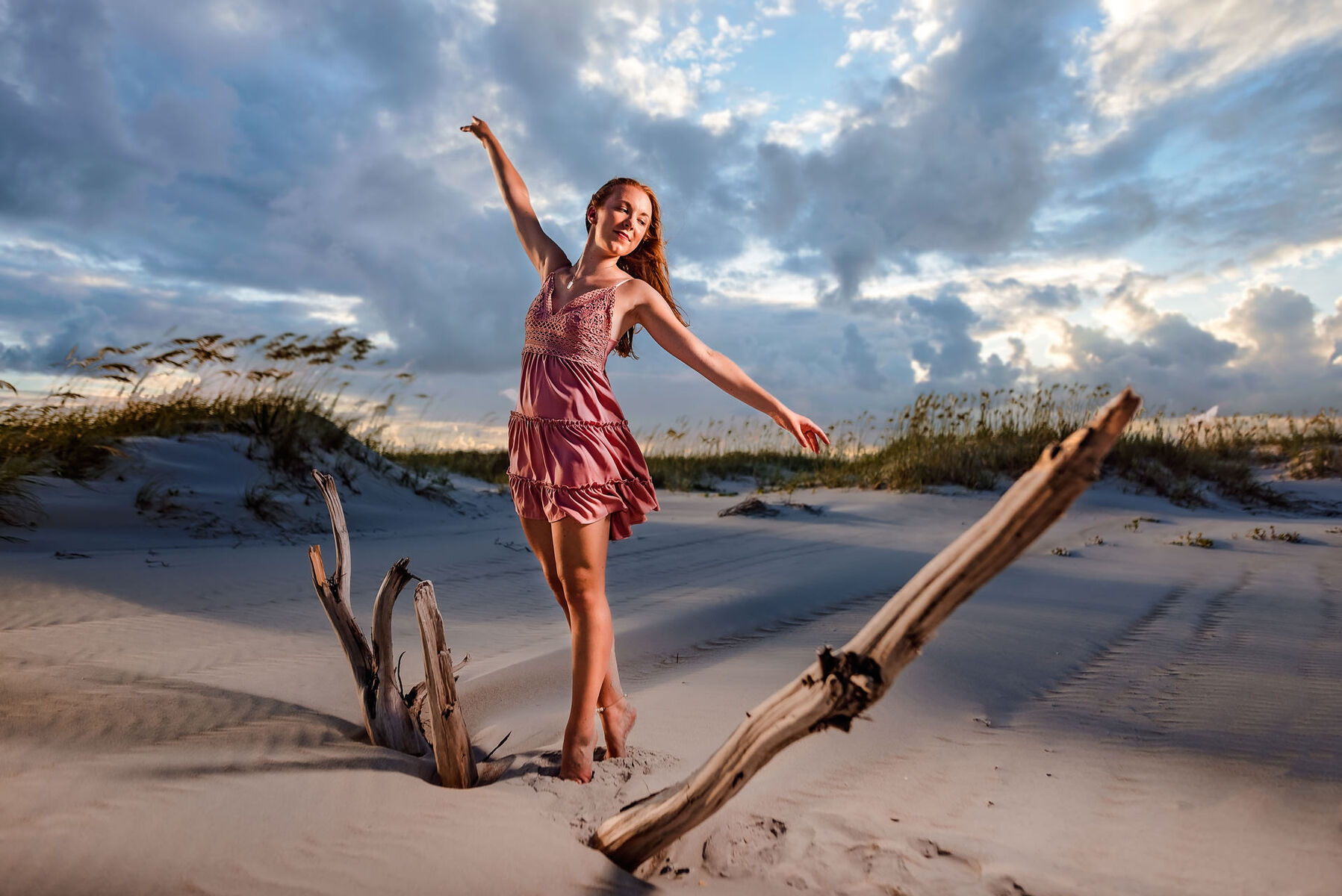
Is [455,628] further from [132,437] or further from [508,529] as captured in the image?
[132,437]

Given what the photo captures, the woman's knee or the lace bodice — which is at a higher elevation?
the lace bodice

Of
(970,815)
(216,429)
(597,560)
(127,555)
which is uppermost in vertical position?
(216,429)

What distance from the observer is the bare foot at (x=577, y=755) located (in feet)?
8.45

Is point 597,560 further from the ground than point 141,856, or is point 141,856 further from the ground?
point 597,560

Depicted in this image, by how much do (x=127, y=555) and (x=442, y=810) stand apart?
449 cm

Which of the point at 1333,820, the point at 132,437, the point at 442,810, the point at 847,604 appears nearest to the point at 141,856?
the point at 442,810

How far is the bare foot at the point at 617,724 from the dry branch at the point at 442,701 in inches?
18.3

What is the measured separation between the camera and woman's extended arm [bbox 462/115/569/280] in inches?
107

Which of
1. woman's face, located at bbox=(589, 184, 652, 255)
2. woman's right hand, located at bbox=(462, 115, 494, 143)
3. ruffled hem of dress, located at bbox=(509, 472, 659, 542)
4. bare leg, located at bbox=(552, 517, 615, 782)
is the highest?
woman's right hand, located at bbox=(462, 115, 494, 143)

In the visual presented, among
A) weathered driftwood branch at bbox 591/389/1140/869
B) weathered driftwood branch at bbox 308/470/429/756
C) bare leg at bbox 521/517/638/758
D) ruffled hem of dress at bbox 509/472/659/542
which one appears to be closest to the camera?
weathered driftwood branch at bbox 591/389/1140/869

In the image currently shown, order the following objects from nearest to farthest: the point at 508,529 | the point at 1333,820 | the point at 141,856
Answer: the point at 141,856 → the point at 1333,820 → the point at 508,529

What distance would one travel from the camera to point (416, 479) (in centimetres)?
930

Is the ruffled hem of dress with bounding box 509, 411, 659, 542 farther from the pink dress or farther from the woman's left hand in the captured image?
the woman's left hand

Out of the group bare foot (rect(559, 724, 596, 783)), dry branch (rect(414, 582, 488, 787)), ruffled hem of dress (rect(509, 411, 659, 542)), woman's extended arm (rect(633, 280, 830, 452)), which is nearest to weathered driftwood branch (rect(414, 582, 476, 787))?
dry branch (rect(414, 582, 488, 787))
